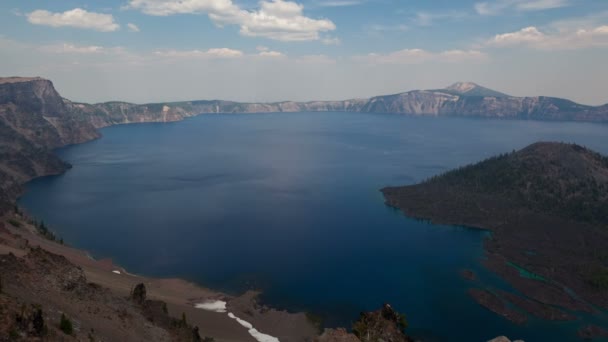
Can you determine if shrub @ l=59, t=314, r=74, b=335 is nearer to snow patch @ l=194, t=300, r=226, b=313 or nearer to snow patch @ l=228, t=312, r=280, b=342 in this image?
snow patch @ l=228, t=312, r=280, b=342

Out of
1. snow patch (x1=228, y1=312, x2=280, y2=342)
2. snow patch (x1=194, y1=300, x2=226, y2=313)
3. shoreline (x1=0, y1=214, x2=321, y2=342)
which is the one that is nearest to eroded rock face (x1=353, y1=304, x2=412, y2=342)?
shoreline (x1=0, y1=214, x2=321, y2=342)

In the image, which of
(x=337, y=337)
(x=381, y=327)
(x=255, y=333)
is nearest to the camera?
(x=337, y=337)

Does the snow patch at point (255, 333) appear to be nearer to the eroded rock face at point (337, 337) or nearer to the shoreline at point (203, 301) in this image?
the shoreline at point (203, 301)

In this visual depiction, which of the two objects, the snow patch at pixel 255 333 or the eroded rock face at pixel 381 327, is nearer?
the eroded rock face at pixel 381 327

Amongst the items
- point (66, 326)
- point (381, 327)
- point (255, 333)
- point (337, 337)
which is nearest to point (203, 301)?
point (255, 333)

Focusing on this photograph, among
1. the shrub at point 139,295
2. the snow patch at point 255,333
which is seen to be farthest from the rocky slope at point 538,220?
the shrub at point 139,295

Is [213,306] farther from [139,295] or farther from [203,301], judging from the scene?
[139,295]
